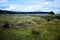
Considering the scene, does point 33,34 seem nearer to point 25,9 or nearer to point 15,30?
point 15,30

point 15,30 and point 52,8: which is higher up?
point 52,8

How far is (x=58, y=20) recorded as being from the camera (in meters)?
2.46

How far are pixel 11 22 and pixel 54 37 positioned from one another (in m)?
0.86

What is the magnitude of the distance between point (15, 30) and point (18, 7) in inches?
18.0

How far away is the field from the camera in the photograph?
2.30 metres

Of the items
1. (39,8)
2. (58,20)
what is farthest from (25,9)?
(58,20)

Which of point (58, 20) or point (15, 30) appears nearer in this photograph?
point (15, 30)

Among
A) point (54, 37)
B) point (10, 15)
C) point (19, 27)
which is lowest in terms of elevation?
point (54, 37)

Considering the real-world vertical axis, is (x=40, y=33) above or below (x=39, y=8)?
below

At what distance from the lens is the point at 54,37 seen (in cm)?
234

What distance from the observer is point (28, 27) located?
2.36 meters

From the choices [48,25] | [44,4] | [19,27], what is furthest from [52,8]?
[19,27]

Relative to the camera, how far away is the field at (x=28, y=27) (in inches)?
90.5

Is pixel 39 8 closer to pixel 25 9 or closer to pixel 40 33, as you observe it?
pixel 25 9
